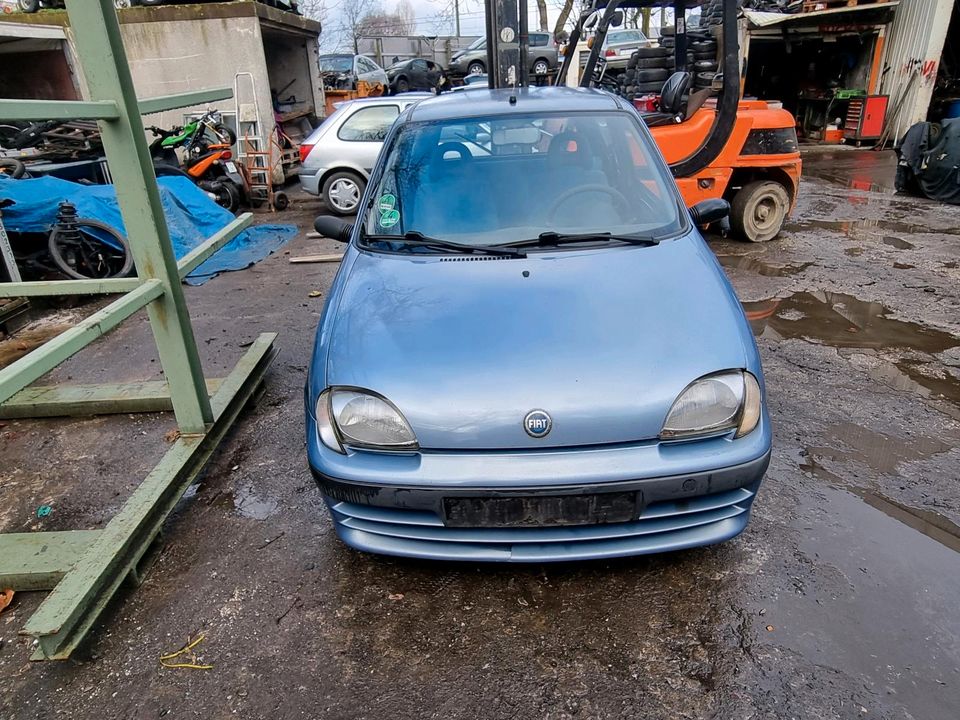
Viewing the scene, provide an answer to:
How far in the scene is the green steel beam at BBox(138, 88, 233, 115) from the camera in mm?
2697

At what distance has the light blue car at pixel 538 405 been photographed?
2.01 m

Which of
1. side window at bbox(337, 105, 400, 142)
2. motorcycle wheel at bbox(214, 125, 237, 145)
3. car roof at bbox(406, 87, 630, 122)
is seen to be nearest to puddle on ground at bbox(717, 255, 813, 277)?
car roof at bbox(406, 87, 630, 122)

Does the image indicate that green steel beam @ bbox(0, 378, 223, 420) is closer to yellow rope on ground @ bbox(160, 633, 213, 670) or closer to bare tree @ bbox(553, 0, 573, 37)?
yellow rope on ground @ bbox(160, 633, 213, 670)

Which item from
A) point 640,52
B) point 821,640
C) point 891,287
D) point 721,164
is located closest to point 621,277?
point 821,640

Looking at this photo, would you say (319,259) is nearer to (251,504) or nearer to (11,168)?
(11,168)

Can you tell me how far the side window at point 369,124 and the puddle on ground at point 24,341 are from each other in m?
4.58

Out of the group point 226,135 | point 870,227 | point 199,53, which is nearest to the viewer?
point 870,227

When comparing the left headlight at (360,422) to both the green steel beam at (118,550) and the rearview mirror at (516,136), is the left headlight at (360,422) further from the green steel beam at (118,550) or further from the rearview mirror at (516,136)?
the rearview mirror at (516,136)

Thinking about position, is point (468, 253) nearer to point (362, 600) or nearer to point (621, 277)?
point (621, 277)

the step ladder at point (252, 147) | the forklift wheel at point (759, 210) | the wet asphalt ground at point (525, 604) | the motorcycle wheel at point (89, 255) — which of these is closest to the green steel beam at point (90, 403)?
the wet asphalt ground at point (525, 604)

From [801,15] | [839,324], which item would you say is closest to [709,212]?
[839,324]

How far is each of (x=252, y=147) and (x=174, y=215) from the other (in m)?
3.99

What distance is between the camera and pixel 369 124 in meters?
8.71

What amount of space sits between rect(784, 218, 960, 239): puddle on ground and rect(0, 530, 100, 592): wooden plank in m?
7.77
